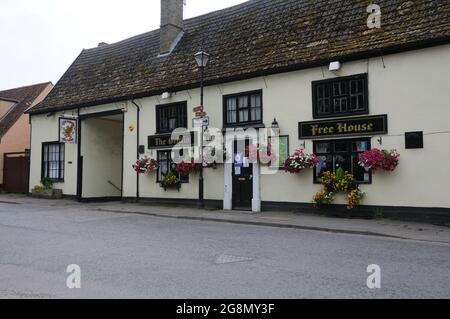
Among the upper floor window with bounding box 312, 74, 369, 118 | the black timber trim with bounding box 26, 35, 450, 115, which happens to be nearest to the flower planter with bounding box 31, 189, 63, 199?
the black timber trim with bounding box 26, 35, 450, 115

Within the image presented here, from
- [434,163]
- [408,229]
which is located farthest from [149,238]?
[434,163]

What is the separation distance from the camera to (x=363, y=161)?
43.0 ft

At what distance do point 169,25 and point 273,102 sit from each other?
812cm

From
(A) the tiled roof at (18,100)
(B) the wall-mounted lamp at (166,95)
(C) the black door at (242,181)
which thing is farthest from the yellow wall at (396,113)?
(A) the tiled roof at (18,100)

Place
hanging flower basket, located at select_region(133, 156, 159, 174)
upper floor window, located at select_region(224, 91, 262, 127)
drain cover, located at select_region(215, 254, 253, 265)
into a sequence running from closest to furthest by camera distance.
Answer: drain cover, located at select_region(215, 254, 253, 265) → upper floor window, located at select_region(224, 91, 262, 127) → hanging flower basket, located at select_region(133, 156, 159, 174)

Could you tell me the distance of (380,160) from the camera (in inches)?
505

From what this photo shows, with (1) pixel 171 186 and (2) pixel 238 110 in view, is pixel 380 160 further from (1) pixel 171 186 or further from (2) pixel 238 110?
(1) pixel 171 186

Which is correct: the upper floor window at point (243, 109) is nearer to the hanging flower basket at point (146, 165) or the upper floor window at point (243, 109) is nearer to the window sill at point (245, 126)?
the window sill at point (245, 126)

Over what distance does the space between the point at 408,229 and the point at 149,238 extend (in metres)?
6.72

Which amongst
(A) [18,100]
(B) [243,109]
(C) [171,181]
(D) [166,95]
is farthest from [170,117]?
(A) [18,100]

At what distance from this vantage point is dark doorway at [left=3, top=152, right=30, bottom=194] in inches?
1009

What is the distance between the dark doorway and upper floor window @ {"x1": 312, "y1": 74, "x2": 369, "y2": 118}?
58.7 feet

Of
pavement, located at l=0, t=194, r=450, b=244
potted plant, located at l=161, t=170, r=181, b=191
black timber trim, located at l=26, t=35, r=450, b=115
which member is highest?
black timber trim, located at l=26, t=35, r=450, b=115

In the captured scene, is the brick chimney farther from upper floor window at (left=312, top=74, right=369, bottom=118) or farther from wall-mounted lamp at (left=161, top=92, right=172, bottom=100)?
upper floor window at (left=312, top=74, right=369, bottom=118)
